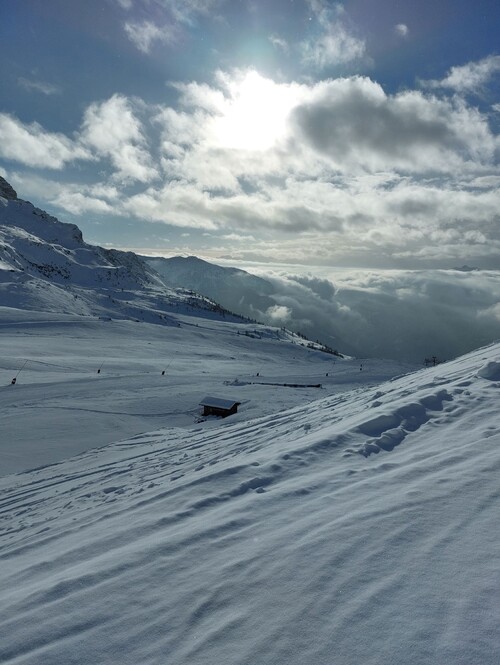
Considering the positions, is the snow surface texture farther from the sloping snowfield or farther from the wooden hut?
the wooden hut

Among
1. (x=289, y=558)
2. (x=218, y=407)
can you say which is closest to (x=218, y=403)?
(x=218, y=407)

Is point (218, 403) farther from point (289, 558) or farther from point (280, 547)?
point (289, 558)

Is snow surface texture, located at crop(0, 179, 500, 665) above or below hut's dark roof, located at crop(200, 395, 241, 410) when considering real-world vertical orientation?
above

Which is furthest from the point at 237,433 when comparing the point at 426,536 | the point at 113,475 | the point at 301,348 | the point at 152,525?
the point at 301,348

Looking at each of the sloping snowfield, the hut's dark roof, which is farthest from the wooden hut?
the sloping snowfield

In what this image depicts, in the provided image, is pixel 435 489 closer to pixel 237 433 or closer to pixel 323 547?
pixel 323 547

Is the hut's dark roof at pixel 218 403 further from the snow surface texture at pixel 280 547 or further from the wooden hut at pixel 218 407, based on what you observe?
the snow surface texture at pixel 280 547

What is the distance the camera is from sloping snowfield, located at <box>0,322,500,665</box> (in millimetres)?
3676

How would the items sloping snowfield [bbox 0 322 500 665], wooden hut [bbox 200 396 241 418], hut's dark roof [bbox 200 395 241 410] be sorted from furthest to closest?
1. hut's dark roof [bbox 200 395 241 410]
2. wooden hut [bbox 200 396 241 418]
3. sloping snowfield [bbox 0 322 500 665]

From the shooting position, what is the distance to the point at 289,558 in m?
4.84

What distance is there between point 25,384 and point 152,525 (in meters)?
29.0

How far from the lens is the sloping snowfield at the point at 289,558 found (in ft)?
12.1

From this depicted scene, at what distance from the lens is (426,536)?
4.87 m

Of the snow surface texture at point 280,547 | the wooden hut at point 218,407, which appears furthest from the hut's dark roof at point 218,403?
the snow surface texture at point 280,547
